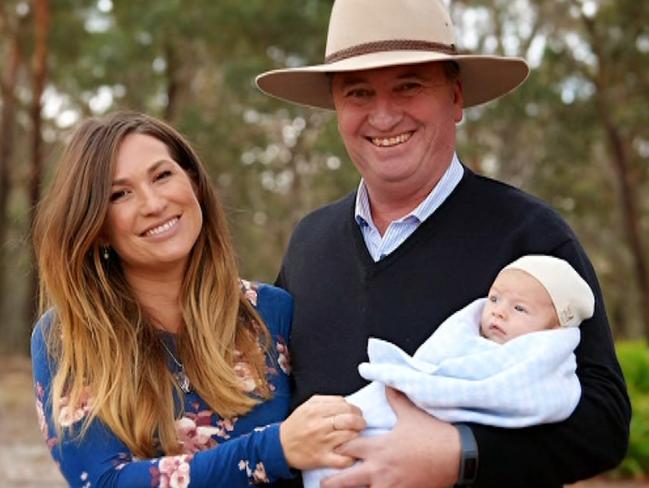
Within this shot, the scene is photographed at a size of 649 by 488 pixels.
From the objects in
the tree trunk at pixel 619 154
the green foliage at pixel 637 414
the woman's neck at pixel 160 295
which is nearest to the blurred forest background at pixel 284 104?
the tree trunk at pixel 619 154

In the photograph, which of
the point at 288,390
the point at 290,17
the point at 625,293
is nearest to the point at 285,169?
the point at 290,17

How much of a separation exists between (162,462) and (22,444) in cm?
1118

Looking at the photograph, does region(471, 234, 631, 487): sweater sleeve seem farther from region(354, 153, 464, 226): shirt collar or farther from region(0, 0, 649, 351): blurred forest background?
region(0, 0, 649, 351): blurred forest background

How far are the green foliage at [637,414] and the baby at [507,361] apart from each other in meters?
7.45

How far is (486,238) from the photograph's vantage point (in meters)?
2.94

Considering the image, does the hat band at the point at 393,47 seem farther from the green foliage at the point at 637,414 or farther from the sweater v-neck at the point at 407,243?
the green foliage at the point at 637,414

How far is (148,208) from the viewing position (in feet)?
9.82

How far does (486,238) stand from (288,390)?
2.49ft

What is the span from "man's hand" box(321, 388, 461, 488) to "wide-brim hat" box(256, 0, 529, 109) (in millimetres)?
1029

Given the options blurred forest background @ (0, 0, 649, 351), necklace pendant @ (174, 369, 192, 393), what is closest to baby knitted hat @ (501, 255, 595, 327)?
necklace pendant @ (174, 369, 192, 393)

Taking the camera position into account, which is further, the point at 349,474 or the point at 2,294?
the point at 2,294

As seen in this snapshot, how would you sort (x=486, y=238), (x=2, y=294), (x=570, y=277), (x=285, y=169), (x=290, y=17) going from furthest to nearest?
1. (x=2, y=294)
2. (x=285, y=169)
3. (x=290, y=17)
4. (x=486, y=238)
5. (x=570, y=277)

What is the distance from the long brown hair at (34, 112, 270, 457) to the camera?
2.90 m

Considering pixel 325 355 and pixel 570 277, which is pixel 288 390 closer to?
pixel 325 355
